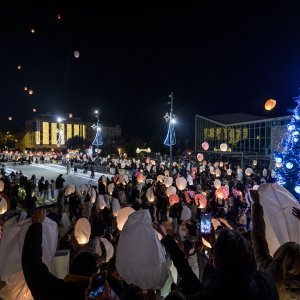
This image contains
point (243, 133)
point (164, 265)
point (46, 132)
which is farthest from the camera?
point (46, 132)

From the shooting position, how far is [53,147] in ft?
285

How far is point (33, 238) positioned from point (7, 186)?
524 inches

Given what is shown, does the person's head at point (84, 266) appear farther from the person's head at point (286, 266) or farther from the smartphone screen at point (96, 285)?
the person's head at point (286, 266)

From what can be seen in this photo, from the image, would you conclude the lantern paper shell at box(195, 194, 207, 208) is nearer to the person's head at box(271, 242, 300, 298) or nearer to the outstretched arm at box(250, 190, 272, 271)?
the outstretched arm at box(250, 190, 272, 271)

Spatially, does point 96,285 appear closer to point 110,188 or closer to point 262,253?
point 262,253

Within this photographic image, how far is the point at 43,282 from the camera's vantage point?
216cm

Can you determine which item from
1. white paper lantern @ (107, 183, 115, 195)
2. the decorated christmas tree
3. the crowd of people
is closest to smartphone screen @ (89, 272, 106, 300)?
the crowd of people

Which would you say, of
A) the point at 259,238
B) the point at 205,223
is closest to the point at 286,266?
the point at 259,238

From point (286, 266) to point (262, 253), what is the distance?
36 cm

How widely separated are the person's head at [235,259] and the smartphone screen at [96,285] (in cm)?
78

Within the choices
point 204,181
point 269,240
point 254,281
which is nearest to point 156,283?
point 269,240

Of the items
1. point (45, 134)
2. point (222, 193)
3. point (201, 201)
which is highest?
point (45, 134)

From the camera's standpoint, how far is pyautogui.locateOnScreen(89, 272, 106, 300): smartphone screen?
193cm

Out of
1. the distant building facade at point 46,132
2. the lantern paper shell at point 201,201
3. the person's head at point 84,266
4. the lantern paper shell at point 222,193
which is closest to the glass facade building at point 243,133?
the lantern paper shell at point 222,193
